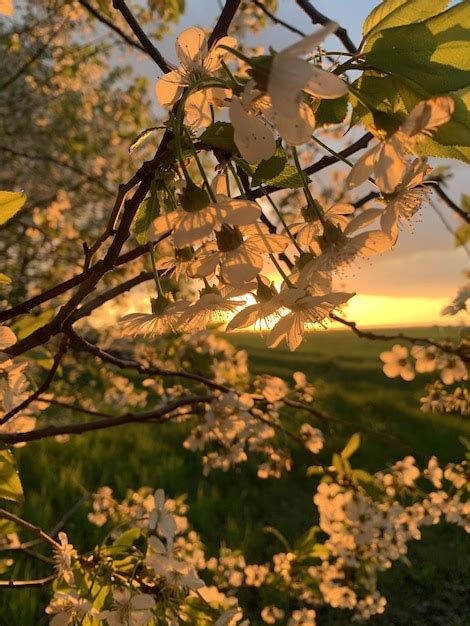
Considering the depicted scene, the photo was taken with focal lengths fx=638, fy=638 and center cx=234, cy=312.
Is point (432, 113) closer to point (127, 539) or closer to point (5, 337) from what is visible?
point (5, 337)

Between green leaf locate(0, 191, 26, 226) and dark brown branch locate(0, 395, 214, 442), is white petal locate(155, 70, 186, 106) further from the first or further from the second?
dark brown branch locate(0, 395, 214, 442)

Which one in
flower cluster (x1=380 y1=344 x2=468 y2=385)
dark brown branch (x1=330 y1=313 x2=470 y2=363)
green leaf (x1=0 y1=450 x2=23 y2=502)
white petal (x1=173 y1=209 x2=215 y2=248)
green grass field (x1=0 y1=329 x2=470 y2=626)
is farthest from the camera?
green grass field (x1=0 y1=329 x2=470 y2=626)

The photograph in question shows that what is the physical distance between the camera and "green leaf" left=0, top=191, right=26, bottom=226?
0.66 m

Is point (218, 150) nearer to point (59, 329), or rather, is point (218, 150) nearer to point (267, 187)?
point (267, 187)

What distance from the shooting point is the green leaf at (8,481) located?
91 cm

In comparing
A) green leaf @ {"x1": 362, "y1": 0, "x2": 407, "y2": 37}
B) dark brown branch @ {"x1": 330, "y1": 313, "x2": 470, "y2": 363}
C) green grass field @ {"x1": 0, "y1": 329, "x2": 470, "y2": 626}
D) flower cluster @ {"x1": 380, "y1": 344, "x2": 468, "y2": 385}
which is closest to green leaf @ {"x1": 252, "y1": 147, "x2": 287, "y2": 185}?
green leaf @ {"x1": 362, "y1": 0, "x2": 407, "y2": 37}

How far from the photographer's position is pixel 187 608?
0.95 m

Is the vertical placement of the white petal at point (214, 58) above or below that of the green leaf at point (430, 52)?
above

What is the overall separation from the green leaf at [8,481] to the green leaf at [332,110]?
0.66 meters

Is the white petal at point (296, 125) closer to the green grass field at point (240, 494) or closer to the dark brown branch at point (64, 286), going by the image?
the dark brown branch at point (64, 286)

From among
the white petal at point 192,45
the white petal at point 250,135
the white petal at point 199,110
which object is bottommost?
the white petal at point 250,135

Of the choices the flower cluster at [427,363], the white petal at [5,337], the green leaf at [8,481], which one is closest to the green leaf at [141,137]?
the white petal at [5,337]

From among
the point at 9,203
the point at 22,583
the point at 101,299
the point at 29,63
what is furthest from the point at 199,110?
the point at 29,63

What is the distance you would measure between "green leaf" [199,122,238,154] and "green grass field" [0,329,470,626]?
1.03 m
